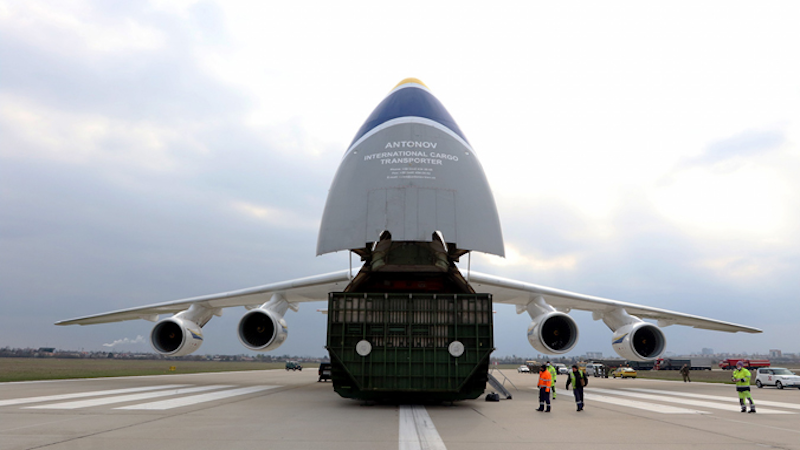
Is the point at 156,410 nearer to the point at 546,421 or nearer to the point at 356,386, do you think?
the point at 356,386

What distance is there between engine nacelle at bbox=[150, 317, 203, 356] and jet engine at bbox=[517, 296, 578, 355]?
8.85 meters

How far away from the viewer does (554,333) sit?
1240 cm

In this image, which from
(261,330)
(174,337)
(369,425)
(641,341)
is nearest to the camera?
(369,425)

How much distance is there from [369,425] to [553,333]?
7.20 m

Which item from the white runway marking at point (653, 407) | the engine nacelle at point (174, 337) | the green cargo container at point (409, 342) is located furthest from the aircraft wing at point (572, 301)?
the engine nacelle at point (174, 337)

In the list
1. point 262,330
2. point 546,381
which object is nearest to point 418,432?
point 546,381

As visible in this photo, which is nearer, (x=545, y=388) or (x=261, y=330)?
(x=545, y=388)

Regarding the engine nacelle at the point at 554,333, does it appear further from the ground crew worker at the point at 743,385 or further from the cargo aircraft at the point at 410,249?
the ground crew worker at the point at 743,385

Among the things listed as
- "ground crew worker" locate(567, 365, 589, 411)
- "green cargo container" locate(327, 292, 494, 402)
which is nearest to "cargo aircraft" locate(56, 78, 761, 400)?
"green cargo container" locate(327, 292, 494, 402)

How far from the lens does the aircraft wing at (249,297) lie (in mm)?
13359

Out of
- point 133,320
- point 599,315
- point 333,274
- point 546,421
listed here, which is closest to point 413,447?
point 546,421

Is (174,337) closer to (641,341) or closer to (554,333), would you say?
(554,333)

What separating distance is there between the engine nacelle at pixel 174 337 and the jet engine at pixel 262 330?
1.81 meters

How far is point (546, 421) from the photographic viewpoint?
743 cm
